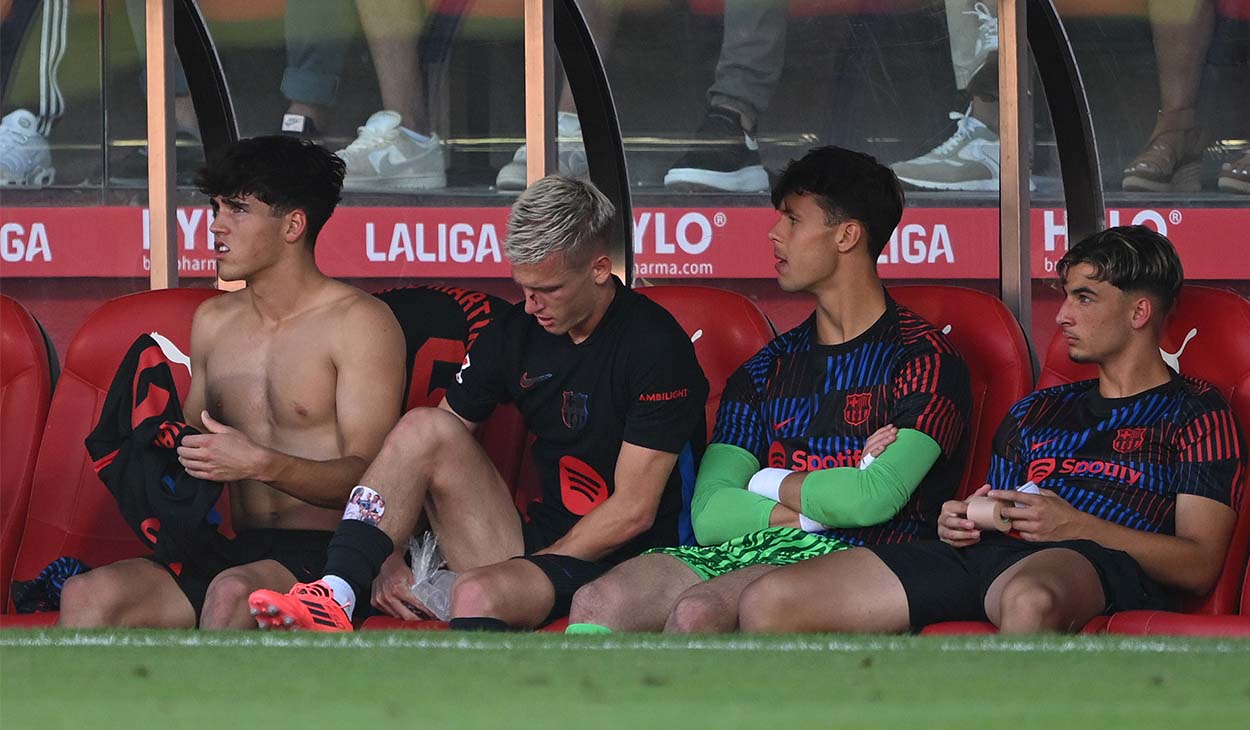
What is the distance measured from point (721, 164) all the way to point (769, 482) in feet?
15.6

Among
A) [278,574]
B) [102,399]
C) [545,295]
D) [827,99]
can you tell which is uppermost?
[827,99]

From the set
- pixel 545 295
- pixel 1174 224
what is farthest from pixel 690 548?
pixel 1174 224

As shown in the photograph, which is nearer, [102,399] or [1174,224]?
[102,399]

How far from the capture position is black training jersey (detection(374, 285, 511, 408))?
13.3 ft

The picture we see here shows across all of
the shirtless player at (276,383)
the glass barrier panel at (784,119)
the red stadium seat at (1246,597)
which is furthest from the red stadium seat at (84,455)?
the glass barrier panel at (784,119)

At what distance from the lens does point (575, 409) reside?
144 inches

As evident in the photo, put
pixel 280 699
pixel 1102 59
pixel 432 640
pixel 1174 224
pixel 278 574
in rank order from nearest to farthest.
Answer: pixel 280 699 → pixel 432 640 → pixel 278 574 → pixel 1174 224 → pixel 1102 59

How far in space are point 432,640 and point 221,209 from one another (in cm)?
161

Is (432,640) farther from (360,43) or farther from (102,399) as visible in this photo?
(360,43)

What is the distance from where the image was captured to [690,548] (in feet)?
11.8

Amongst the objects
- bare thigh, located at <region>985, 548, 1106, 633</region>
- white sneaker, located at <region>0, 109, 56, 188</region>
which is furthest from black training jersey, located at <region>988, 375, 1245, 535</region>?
white sneaker, located at <region>0, 109, 56, 188</region>

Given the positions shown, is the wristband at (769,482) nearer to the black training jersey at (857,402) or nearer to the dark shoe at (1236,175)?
the black training jersey at (857,402)

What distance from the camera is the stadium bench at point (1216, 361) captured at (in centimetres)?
338

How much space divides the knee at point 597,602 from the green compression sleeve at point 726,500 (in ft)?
1.15
